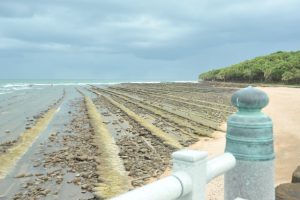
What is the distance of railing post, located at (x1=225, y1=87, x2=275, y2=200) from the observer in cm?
281

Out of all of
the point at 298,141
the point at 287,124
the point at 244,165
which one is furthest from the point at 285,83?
the point at 244,165

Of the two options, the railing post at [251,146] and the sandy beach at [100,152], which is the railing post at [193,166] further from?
the sandy beach at [100,152]

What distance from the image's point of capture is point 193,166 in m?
2.30

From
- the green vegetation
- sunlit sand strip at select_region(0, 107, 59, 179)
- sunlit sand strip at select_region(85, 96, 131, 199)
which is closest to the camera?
sunlit sand strip at select_region(85, 96, 131, 199)

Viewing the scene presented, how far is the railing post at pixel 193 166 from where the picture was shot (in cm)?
229

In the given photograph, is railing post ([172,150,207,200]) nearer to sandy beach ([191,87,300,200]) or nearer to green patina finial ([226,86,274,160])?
green patina finial ([226,86,274,160])

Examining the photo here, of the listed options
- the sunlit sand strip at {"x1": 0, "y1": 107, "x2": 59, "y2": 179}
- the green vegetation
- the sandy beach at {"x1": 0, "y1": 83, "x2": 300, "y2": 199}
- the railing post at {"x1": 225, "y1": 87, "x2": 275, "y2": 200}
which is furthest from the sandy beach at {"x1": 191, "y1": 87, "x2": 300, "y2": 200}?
the green vegetation

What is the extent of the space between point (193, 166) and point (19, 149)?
14.5 metres

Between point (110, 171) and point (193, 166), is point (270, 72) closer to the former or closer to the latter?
point (110, 171)

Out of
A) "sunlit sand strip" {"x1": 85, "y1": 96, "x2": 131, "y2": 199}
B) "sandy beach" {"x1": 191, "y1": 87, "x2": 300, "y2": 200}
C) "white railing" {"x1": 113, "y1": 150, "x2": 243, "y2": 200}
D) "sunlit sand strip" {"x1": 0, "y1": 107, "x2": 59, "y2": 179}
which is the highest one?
"white railing" {"x1": 113, "y1": 150, "x2": 243, "y2": 200}

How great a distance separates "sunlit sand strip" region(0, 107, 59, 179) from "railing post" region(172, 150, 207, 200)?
33.0ft

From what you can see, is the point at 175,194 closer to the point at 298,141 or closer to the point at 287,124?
the point at 298,141

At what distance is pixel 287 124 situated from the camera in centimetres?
1973

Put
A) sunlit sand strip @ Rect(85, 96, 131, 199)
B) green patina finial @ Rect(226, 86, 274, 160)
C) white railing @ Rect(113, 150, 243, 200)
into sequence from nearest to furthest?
white railing @ Rect(113, 150, 243, 200), green patina finial @ Rect(226, 86, 274, 160), sunlit sand strip @ Rect(85, 96, 131, 199)
